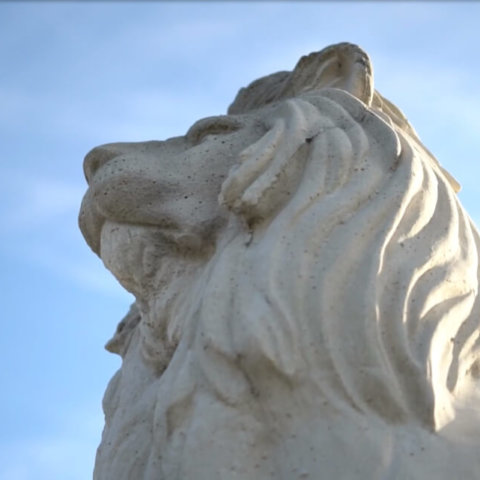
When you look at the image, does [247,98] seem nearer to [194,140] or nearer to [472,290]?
[194,140]

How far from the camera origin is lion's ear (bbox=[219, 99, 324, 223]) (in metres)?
2.87

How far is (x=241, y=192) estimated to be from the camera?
2875 mm

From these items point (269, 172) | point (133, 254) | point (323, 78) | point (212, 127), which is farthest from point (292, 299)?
point (323, 78)

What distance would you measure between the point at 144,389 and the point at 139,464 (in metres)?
0.25

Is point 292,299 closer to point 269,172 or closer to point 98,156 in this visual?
point 269,172

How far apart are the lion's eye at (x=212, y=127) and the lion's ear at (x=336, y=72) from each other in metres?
0.32

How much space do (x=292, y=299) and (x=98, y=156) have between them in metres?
0.90

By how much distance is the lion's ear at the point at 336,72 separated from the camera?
341 cm

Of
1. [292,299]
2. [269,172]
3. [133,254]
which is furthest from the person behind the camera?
[133,254]

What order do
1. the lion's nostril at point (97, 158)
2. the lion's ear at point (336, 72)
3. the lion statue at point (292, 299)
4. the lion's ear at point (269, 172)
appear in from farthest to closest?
the lion's ear at point (336, 72) → the lion's nostril at point (97, 158) → the lion's ear at point (269, 172) → the lion statue at point (292, 299)

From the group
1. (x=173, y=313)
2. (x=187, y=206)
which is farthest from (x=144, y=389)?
(x=187, y=206)

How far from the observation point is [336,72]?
348cm

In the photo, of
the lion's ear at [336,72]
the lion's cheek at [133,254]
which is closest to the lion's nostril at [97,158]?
the lion's cheek at [133,254]

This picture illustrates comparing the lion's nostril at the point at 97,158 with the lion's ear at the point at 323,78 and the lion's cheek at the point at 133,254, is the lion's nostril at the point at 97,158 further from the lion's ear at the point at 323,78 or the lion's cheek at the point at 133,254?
the lion's ear at the point at 323,78
